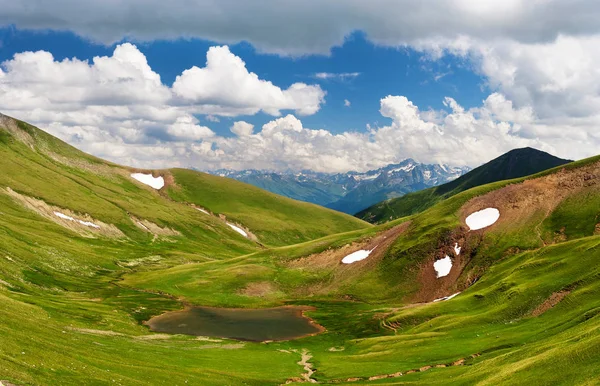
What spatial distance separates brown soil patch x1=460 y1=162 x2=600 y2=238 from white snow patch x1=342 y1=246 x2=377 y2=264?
114ft

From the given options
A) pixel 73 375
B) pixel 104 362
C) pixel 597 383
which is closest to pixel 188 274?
pixel 104 362

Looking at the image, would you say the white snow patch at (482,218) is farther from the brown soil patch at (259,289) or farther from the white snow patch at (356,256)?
the brown soil patch at (259,289)

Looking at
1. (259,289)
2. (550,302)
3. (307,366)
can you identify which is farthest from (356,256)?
(550,302)

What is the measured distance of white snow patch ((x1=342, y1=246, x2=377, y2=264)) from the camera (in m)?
156

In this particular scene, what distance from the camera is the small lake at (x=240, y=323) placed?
10244 cm

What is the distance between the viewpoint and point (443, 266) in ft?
446

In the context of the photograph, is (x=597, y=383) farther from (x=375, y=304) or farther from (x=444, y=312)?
(x=375, y=304)

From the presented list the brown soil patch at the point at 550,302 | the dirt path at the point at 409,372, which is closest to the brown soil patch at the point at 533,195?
the brown soil patch at the point at 550,302

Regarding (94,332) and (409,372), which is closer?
(409,372)

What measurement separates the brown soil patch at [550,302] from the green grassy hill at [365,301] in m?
0.26

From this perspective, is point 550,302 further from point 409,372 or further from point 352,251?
point 352,251

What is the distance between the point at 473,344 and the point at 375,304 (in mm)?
67569

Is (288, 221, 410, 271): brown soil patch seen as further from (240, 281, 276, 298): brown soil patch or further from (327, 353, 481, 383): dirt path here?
(327, 353, 481, 383): dirt path

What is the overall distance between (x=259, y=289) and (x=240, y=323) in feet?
114
